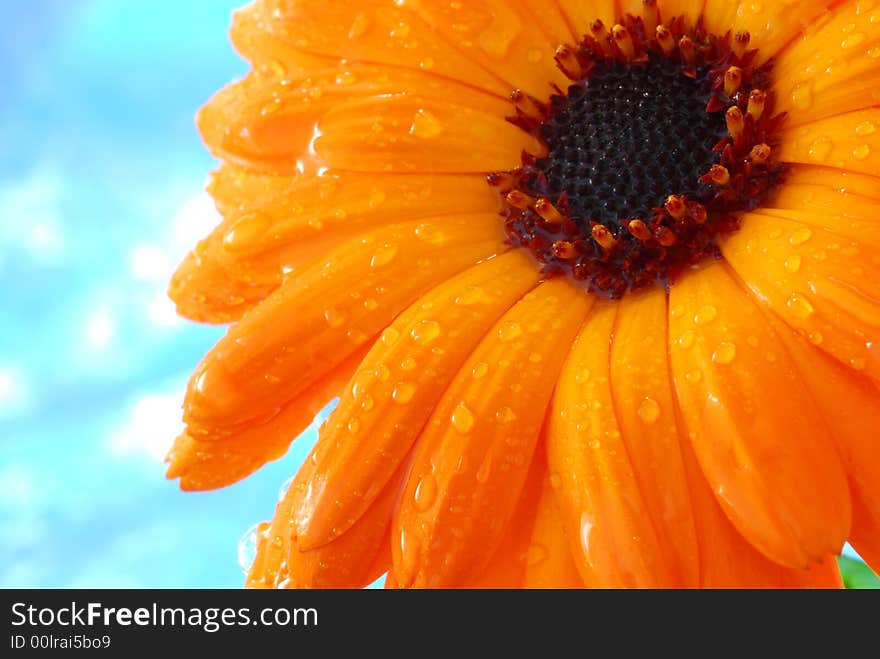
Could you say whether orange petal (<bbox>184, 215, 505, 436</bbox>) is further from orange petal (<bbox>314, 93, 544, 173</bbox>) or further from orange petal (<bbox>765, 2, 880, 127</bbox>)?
orange petal (<bbox>765, 2, 880, 127</bbox>)

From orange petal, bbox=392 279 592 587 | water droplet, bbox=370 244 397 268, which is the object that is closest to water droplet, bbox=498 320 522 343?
orange petal, bbox=392 279 592 587

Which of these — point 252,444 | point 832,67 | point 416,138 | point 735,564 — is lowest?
point 735,564

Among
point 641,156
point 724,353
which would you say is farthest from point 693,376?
point 641,156

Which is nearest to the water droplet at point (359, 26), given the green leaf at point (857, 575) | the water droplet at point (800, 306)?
the water droplet at point (800, 306)

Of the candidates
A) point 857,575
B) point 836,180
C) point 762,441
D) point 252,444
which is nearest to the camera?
point 762,441

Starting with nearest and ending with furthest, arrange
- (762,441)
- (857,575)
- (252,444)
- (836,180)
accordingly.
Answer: (762,441)
(836,180)
(252,444)
(857,575)

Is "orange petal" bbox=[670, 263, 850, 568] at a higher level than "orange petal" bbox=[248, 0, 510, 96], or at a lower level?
lower

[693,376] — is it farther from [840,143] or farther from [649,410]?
[840,143]

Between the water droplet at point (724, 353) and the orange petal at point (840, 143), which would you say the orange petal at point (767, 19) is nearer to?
the orange petal at point (840, 143)
